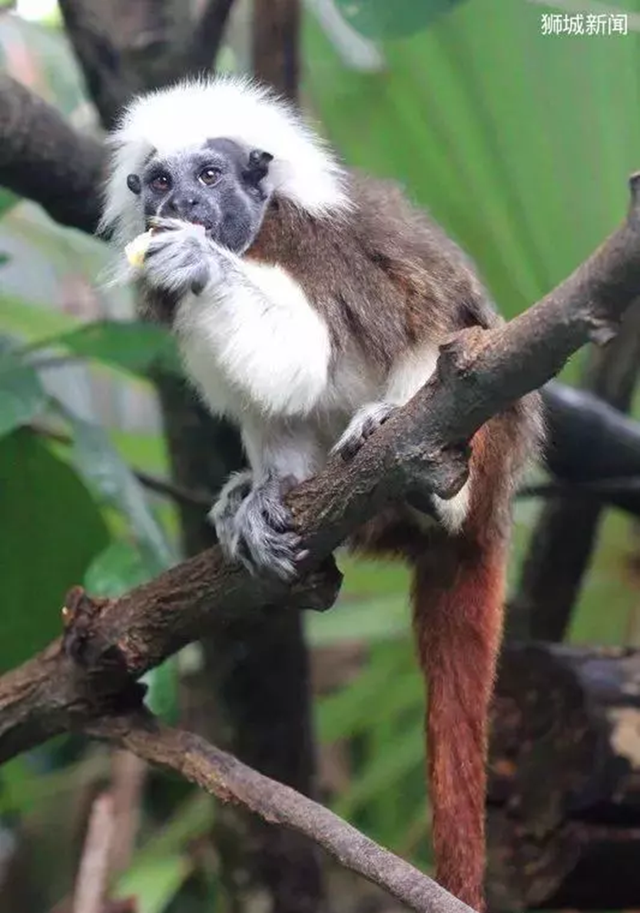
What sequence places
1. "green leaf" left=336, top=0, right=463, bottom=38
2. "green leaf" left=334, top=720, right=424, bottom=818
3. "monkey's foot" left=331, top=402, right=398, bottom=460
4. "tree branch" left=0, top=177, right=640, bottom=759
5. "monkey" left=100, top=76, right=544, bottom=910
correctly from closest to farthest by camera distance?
"tree branch" left=0, top=177, right=640, bottom=759 → "monkey's foot" left=331, top=402, right=398, bottom=460 → "monkey" left=100, top=76, right=544, bottom=910 → "green leaf" left=336, top=0, right=463, bottom=38 → "green leaf" left=334, top=720, right=424, bottom=818

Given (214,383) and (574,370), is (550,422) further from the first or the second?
(214,383)

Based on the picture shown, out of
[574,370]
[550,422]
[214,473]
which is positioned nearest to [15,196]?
[214,473]

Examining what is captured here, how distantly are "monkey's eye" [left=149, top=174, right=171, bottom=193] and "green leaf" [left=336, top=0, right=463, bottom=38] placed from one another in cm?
42

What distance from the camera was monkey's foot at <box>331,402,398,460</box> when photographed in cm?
117

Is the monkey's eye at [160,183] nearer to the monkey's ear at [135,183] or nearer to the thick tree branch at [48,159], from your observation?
the monkey's ear at [135,183]

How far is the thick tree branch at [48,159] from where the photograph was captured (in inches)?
68.4

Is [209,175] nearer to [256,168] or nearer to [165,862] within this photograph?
[256,168]

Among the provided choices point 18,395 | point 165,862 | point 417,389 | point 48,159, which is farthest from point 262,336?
Answer: point 165,862

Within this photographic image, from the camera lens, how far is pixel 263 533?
1.26 meters

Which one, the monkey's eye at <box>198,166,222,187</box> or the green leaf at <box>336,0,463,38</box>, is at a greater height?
the green leaf at <box>336,0,463,38</box>

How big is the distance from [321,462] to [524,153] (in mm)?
798

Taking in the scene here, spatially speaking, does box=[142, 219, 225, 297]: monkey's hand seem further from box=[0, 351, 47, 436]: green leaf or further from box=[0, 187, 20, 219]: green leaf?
box=[0, 187, 20, 219]: green leaf

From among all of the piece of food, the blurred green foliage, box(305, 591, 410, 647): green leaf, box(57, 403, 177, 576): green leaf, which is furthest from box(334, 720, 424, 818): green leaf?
the piece of food

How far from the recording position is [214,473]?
210 cm
